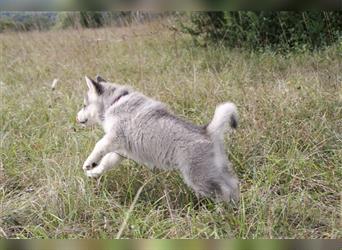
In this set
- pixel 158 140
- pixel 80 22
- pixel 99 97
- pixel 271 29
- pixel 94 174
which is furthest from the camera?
pixel 271 29

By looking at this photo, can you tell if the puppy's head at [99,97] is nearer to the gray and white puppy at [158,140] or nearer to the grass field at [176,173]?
the gray and white puppy at [158,140]

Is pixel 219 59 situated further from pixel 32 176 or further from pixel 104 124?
pixel 32 176

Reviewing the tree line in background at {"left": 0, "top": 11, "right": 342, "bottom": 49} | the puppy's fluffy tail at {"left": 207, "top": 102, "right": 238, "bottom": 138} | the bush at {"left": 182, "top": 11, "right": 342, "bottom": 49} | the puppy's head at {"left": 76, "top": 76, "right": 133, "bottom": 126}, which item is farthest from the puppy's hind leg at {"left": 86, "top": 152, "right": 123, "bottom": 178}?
the bush at {"left": 182, "top": 11, "right": 342, "bottom": 49}

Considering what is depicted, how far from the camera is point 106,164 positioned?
8.44 ft

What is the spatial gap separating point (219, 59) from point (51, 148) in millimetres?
2500

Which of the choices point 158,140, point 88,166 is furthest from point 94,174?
point 158,140

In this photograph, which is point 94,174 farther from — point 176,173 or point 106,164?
point 176,173

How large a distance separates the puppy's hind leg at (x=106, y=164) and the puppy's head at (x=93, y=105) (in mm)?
353

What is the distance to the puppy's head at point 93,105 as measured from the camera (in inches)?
111

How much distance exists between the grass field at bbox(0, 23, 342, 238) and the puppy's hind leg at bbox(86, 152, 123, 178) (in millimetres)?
61

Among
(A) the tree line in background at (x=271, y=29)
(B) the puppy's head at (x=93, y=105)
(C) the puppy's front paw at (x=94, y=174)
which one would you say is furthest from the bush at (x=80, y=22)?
(C) the puppy's front paw at (x=94, y=174)

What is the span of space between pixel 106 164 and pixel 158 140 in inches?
16.2

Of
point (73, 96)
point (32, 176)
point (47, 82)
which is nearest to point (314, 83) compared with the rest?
point (73, 96)

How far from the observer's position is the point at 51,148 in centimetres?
304
